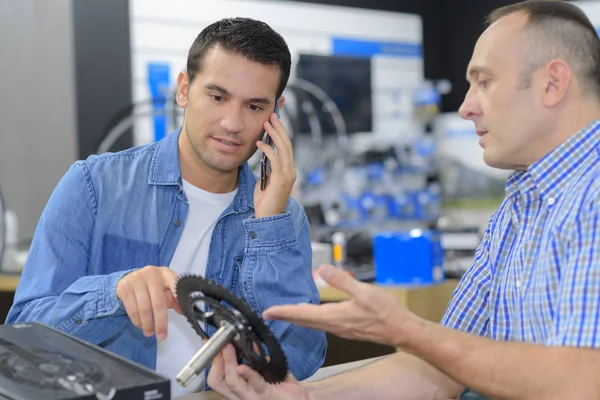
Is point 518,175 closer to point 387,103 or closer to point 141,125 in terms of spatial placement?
point 141,125

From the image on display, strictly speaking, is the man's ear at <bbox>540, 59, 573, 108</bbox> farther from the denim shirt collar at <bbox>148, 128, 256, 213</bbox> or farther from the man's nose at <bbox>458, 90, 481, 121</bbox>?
the denim shirt collar at <bbox>148, 128, 256, 213</bbox>

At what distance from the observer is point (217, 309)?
3.98 feet

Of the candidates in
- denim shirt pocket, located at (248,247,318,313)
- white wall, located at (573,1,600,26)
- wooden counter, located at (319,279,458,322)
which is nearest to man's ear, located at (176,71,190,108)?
denim shirt pocket, located at (248,247,318,313)

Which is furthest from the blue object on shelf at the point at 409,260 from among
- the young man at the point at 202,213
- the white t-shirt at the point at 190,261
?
the white t-shirt at the point at 190,261

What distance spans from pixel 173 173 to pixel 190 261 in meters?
0.23

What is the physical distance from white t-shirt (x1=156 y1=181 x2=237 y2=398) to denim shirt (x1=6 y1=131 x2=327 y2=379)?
3 centimetres

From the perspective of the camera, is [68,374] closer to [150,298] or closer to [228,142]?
[150,298]

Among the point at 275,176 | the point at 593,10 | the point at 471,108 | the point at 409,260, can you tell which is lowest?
the point at 409,260

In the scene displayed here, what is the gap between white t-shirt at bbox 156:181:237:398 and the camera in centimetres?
199

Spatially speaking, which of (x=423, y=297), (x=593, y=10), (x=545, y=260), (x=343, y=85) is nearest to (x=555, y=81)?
(x=545, y=260)

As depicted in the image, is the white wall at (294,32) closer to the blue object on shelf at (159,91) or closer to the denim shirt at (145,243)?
the blue object on shelf at (159,91)

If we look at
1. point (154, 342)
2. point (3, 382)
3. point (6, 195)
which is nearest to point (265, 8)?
point (6, 195)

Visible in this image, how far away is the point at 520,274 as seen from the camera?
1.56 meters

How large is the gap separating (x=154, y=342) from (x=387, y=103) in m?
5.85
